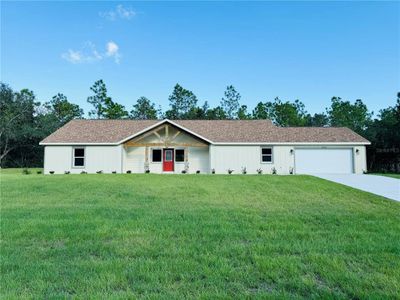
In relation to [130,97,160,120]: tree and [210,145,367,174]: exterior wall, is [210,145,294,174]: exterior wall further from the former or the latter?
[130,97,160,120]: tree

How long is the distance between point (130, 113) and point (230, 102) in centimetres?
1729

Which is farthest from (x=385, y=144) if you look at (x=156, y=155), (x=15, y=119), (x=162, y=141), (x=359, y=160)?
(x=15, y=119)

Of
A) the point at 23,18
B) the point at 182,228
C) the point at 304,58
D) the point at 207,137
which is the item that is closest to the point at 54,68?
the point at 23,18

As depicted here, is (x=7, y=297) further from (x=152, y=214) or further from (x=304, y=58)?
(x=304, y=58)

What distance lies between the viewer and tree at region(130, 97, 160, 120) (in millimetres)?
48344

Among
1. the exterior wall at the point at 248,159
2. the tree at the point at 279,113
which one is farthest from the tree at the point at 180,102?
the exterior wall at the point at 248,159

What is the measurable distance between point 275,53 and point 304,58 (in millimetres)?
2576

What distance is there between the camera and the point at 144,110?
160 ft

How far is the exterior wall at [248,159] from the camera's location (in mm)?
21172

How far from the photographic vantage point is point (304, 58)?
21953 mm

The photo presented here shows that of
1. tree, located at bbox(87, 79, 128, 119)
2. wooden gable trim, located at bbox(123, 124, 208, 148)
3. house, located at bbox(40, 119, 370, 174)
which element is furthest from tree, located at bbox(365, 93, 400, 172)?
tree, located at bbox(87, 79, 128, 119)

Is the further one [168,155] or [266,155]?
[168,155]

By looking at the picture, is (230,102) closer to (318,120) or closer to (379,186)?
(318,120)

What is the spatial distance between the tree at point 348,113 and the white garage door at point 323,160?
92.4ft
